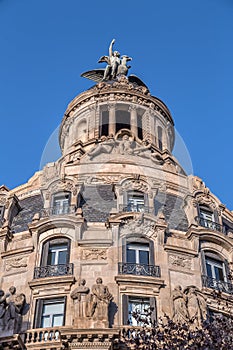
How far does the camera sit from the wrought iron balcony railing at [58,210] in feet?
102

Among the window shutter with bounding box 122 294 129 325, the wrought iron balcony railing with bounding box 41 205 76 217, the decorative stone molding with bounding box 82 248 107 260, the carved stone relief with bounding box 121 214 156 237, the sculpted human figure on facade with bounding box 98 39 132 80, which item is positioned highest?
the sculpted human figure on facade with bounding box 98 39 132 80

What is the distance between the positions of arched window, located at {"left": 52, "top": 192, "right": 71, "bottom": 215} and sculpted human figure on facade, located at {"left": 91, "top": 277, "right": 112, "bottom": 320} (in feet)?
19.6

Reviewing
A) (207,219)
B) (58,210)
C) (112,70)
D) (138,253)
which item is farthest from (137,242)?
(112,70)

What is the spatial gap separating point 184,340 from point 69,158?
68.3ft

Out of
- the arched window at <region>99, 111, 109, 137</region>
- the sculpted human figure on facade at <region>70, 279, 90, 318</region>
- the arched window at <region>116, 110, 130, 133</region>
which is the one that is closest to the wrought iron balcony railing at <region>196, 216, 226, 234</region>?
the sculpted human figure on facade at <region>70, 279, 90, 318</region>

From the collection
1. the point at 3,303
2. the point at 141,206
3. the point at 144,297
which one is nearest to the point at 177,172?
the point at 141,206

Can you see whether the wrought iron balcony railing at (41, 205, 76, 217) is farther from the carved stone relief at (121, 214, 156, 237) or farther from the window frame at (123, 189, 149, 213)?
the carved stone relief at (121, 214, 156, 237)

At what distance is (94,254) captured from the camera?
2803cm

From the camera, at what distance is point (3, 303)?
85.9 feet

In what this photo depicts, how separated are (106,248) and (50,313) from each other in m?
3.89

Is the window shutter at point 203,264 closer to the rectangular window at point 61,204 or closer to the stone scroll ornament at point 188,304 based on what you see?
the stone scroll ornament at point 188,304

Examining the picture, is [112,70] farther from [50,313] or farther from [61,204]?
[50,313]

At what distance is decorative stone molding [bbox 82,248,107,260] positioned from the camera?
27891 millimetres

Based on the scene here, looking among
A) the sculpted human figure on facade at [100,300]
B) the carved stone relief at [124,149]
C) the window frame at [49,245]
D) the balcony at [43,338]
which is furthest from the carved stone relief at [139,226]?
the carved stone relief at [124,149]
